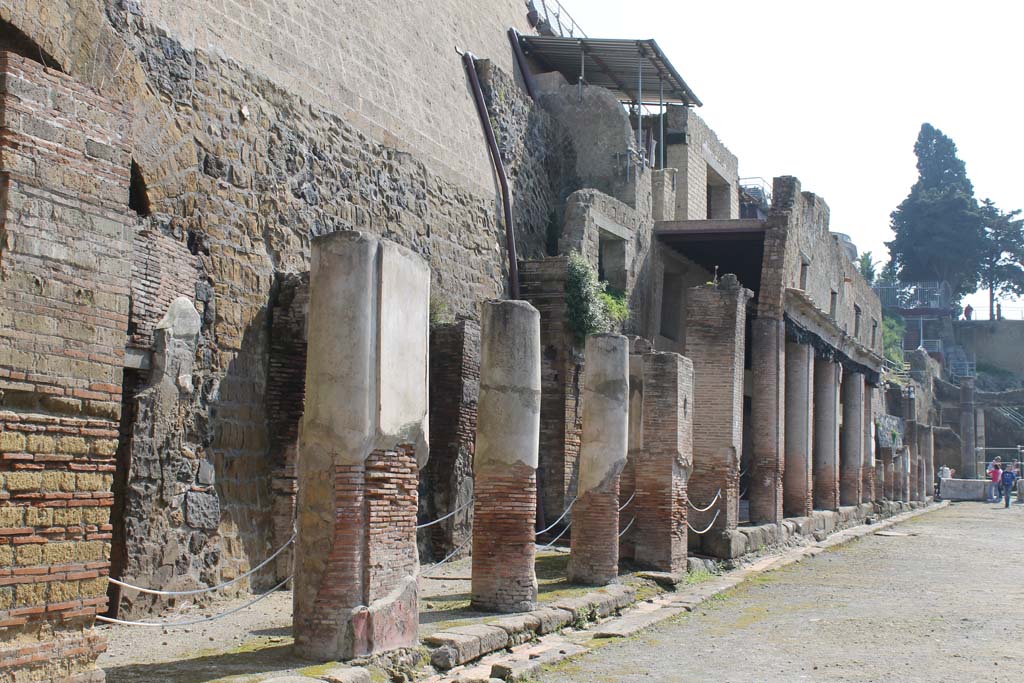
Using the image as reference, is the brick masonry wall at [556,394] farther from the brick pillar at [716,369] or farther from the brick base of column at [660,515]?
the brick base of column at [660,515]

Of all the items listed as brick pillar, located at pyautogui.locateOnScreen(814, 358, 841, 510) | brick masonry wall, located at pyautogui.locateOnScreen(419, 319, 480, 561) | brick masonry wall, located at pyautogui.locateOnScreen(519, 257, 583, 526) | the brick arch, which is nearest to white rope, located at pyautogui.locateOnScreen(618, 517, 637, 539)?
brick masonry wall, located at pyautogui.locateOnScreen(419, 319, 480, 561)

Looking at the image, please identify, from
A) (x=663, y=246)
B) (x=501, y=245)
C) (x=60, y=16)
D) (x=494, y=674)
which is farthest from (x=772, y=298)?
(x=60, y=16)

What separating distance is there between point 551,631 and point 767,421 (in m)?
9.95

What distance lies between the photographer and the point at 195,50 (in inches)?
373

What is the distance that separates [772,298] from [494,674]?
12058 mm

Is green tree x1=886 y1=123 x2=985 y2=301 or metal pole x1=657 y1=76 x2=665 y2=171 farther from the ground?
green tree x1=886 y1=123 x2=985 y2=301

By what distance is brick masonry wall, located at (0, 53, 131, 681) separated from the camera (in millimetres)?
4984

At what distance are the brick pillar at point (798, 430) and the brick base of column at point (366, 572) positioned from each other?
13313mm

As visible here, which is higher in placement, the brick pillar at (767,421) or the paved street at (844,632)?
the brick pillar at (767,421)

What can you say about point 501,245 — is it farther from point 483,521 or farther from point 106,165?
point 106,165

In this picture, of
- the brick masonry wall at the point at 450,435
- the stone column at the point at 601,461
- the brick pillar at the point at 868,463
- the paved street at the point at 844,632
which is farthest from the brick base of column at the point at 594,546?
the brick pillar at the point at 868,463

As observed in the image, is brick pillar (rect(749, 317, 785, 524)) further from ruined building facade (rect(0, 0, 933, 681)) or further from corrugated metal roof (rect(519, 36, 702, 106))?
corrugated metal roof (rect(519, 36, 702, 106))

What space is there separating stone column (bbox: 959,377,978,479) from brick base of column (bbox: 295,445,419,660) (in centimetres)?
4190

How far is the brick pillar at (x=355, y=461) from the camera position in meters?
6.66
